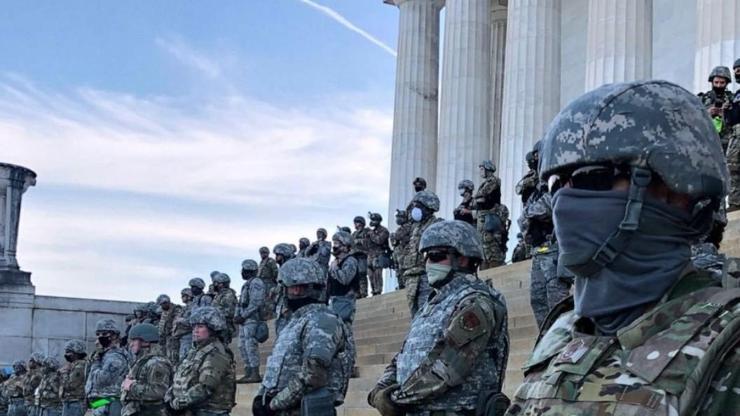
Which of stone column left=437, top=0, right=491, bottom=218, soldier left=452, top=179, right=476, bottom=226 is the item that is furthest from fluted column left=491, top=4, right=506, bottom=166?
soldier left=452, top=179, right=476, bottom=226

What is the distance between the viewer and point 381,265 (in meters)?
20.1

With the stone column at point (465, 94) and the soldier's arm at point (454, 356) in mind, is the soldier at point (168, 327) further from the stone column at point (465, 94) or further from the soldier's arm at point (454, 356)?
the soldier's arm at point (454, 356)

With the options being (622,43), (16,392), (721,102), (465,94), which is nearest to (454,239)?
(721,102)

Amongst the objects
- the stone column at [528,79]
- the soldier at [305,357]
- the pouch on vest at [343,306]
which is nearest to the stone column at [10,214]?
the stone column at [528,79]

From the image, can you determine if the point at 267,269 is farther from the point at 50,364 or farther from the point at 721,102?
the point at 721,102

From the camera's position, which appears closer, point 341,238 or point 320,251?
point 341,238

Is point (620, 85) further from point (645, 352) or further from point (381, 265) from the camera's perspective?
point (381, 265)

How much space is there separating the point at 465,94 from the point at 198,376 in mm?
16234

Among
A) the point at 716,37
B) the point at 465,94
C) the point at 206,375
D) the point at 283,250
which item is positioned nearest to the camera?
the point at 206,375

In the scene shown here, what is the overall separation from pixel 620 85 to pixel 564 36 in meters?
25.3

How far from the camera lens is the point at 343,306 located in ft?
39.4

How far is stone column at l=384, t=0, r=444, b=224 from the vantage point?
87.6ft

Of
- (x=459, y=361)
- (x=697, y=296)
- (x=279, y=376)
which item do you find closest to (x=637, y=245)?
(x=697, y=296)

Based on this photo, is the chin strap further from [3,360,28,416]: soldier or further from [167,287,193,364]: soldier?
[3,360,28,416]: soldier
